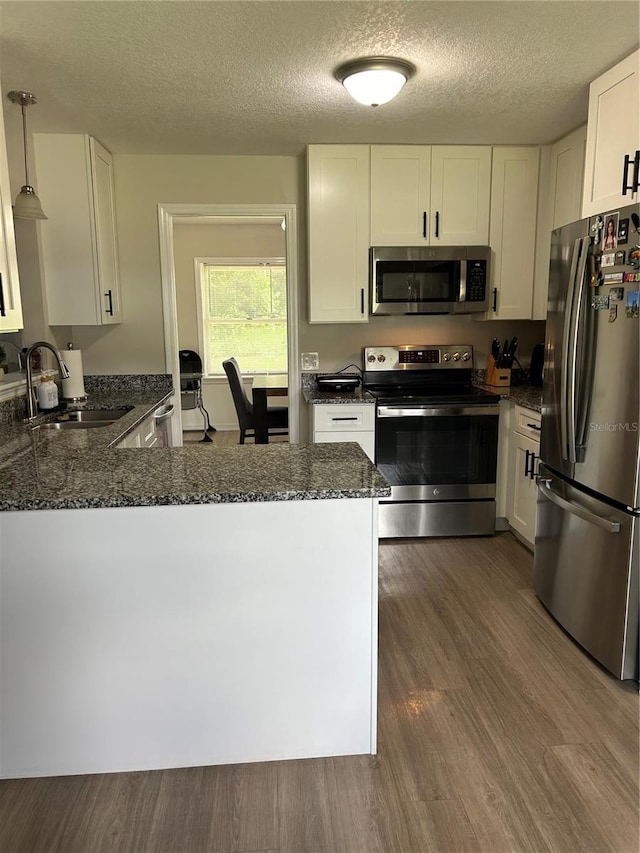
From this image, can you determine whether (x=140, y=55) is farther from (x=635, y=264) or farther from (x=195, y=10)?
(x=635, y=264)

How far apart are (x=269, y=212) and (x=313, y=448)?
232cm

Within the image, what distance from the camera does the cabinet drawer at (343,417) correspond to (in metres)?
3.50

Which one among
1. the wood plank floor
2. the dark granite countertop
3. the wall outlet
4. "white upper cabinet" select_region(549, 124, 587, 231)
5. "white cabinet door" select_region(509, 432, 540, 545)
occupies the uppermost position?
"white upper cabinet" select_region(549, 124, 587, 231)

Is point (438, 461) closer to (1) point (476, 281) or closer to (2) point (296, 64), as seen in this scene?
(1) point (476, 281)

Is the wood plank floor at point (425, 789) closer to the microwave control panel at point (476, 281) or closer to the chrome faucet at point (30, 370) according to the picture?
the chrome faucet at point (30, 370)

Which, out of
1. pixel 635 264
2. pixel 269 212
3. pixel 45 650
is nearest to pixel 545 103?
pixel 635 264

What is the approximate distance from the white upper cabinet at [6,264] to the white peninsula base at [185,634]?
0.87m

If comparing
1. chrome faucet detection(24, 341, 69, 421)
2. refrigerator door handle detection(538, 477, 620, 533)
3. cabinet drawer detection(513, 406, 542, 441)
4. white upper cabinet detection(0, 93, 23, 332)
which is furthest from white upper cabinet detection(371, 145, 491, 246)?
white upper cabinet detection(0, 93, 23, 332)

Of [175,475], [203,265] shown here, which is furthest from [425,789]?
[203,265]

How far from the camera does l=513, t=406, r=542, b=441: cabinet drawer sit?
312cm

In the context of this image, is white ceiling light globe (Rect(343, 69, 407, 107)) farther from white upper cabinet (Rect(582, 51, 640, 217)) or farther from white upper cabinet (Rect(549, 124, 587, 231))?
white upper cabinet (Rect(549, 124, 587, 231))

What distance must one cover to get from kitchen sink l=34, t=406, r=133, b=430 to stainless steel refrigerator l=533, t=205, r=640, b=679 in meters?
2.19

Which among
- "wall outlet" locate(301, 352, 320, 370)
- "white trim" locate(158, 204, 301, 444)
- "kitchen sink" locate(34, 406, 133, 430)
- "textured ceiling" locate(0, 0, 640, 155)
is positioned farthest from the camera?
"wall outlet" locate(301, 352, 320, 370)

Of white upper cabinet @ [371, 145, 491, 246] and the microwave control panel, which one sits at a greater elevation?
white upper cabinet @ [371, 145, 491, 246]
